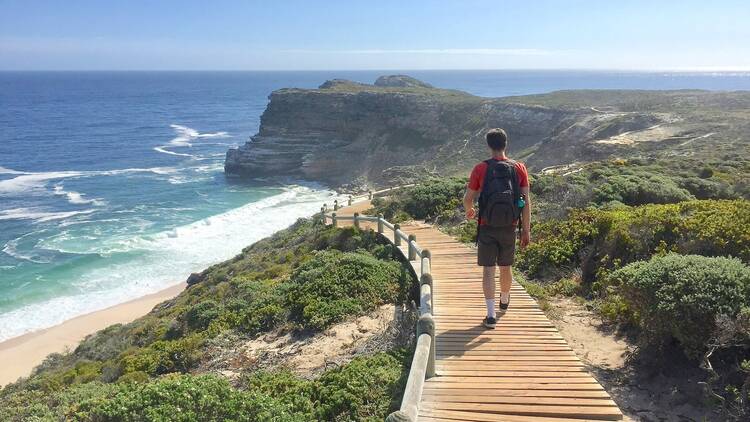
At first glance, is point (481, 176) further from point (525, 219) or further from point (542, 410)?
point (542, 410)

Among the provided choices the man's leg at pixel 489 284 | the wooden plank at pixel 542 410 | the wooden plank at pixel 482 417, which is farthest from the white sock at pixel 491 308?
the wooden plank at pixel 482 417

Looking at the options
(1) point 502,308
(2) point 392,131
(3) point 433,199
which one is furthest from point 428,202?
(2) point 392,131

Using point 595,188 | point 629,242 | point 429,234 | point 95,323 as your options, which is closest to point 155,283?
point 95,323

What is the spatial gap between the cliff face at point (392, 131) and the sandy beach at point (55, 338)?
30074 millimetres

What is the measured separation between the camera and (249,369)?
845 cm

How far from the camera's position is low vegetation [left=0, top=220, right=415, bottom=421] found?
5.35 m

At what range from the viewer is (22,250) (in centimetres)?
3366

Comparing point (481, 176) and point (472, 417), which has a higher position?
point (481, 176)

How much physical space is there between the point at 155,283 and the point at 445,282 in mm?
23439

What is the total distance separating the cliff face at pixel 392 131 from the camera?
5319 cm

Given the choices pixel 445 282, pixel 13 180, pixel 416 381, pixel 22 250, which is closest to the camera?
pixel 416 381

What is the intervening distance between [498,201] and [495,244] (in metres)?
0.63

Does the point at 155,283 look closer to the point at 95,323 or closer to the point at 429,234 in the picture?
the point at 95,323

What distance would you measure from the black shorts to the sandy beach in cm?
1862
